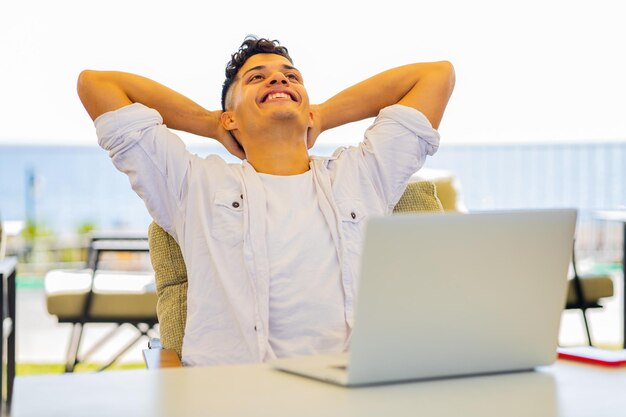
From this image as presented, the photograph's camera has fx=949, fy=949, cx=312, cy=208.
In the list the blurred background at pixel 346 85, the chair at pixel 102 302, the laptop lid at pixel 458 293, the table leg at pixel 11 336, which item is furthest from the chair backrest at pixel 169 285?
the blurred background at pixel 346 85

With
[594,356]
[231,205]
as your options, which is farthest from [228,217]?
[594,356]

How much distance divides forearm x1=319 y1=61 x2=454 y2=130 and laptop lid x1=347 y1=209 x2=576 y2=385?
1151mm

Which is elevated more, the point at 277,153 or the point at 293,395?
the point at 277,153

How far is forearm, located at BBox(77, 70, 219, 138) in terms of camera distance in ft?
7.01

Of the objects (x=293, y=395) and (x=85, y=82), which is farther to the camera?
(x=85, y=82)

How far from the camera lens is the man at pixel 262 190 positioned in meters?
1.96

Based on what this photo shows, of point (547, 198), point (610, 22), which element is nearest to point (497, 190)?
point (547, 198)

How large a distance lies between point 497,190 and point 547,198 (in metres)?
0.36

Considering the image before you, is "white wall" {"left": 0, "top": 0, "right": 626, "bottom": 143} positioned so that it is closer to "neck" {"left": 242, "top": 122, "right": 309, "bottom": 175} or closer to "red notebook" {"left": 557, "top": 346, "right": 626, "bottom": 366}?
"neck" {"left": 242, "top": 122, "right": 309, "bottom": 175}

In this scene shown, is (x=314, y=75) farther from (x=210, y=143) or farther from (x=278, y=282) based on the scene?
(x=278, y=282)

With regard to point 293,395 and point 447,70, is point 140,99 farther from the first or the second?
point 293,395

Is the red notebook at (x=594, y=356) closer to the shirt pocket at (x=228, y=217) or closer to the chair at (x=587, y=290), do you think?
the shirt pocket at (x=228, y=217)

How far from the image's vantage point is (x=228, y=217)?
2021mm

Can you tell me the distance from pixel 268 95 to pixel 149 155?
0.33m
